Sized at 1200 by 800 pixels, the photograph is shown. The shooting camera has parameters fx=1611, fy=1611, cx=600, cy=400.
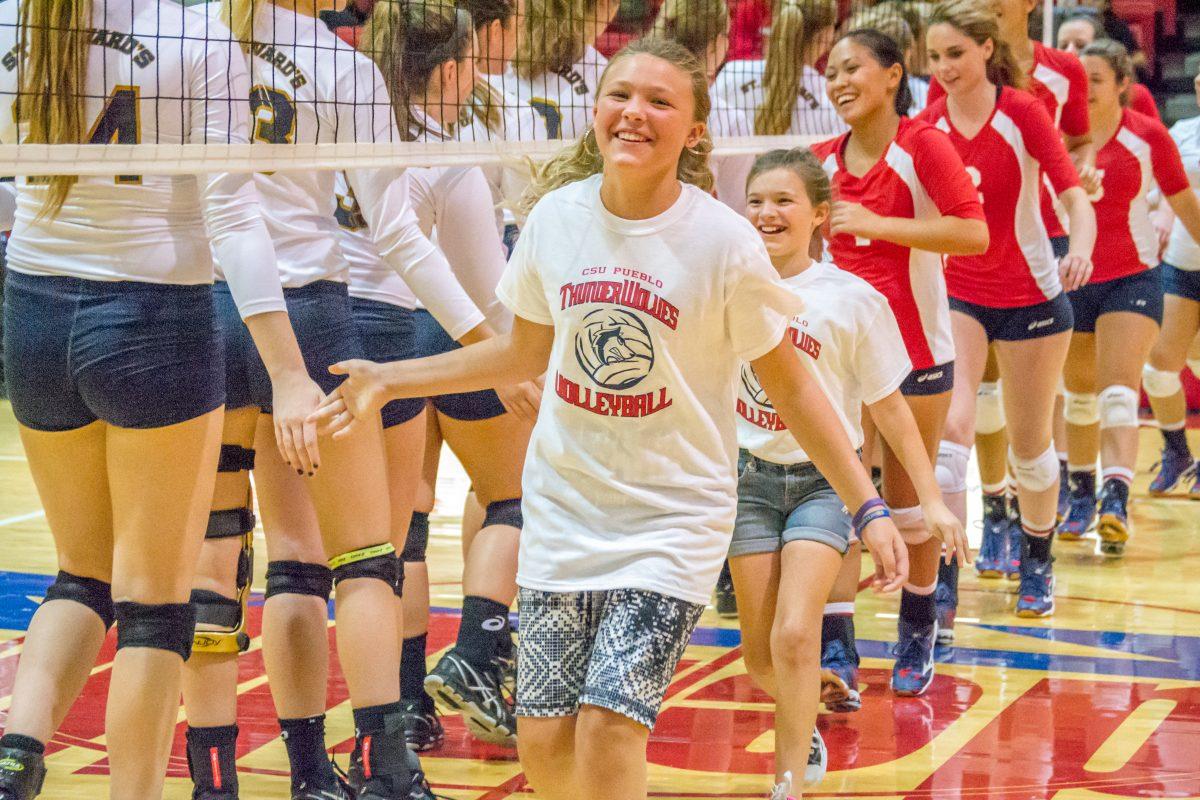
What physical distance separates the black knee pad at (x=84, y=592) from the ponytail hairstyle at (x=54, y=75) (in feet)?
2.44

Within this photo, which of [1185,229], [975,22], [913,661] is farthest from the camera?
[1185,229]

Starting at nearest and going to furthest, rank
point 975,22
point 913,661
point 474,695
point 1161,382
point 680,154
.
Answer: point 680,154
point 474,695
point 913,661
point 975,22
point 1161,382

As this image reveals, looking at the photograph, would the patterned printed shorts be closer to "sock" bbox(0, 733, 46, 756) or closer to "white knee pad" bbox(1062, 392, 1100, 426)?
"sock" bbox(0, 733, 46, 756)

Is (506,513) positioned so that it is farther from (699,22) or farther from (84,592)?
(699,22)

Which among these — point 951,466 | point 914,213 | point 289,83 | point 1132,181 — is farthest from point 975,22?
point 289,83

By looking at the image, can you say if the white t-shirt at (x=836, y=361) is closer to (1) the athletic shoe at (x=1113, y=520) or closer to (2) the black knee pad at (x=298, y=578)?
(2) the black knee pad at (x=298, y=578)

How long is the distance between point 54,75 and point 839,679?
2.79 metres

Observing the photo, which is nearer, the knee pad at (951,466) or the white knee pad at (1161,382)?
the knee pad at (951,466)

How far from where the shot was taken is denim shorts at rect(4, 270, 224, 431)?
A: 3090 millimetres

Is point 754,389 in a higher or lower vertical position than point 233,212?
lower

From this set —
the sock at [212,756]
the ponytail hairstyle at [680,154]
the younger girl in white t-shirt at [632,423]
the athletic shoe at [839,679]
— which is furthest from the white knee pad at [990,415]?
the sock at [212,756]

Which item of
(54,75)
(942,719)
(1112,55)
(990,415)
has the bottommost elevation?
(942,719)

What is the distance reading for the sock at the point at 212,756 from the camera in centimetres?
370

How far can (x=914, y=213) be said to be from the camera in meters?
5.05
